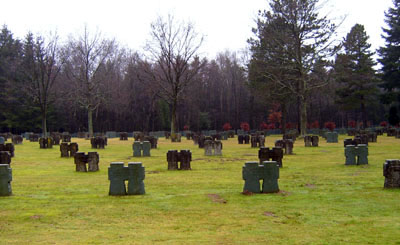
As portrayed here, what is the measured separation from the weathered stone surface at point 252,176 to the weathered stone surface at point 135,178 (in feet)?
9.11

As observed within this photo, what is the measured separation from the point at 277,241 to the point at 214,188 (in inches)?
211

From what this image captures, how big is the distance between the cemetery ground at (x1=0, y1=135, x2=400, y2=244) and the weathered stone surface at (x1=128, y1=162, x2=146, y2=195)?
30cm

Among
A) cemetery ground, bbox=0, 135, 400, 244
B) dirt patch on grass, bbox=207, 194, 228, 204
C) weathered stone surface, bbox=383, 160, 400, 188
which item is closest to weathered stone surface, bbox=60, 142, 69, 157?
cemetery ground, bbox=0, 135, 400, 244

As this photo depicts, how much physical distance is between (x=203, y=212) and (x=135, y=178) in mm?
2590

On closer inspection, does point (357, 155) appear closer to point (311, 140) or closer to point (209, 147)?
point (209, 147)

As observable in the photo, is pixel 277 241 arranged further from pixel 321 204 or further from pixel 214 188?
pixel 214 188

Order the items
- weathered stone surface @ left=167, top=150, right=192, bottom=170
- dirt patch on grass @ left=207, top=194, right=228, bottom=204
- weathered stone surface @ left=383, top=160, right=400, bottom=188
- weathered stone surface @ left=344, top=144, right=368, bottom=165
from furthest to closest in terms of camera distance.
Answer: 1. weathered stone surface @ left=344, top=144, right=368, bottom=165
2. weathered stone surface @ left=167, top=150, right=192, bottom=170
3. weathered stone surface @ left=383, top=160, right=400, bottom=188
4. dirt patch on grass @ left=207, top=194, right=228, bottom=204

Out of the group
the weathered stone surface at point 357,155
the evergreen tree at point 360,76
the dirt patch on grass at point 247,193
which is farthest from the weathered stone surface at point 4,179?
the evergreen tree at point 360,76

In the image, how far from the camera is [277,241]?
7141 millimetres

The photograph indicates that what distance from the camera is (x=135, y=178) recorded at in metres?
11.2

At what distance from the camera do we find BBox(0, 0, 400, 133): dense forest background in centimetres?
4381

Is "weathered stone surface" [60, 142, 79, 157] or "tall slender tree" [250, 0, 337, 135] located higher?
"tall slender tree" [250, 0, 337, 135]

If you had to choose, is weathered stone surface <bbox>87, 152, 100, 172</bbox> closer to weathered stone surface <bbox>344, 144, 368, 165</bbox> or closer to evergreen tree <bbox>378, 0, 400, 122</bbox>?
weathered stone surface <bbox>344, 144, 368, 165</bbox>

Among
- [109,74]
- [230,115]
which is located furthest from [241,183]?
[230,115]
